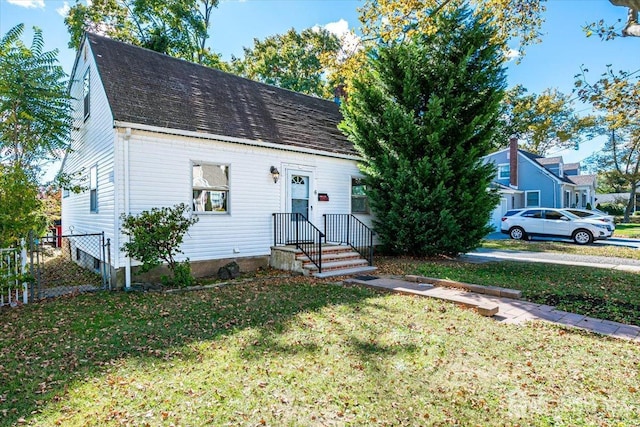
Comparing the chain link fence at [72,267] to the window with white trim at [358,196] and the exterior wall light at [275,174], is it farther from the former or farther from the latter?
the window with white trim at [358,196]

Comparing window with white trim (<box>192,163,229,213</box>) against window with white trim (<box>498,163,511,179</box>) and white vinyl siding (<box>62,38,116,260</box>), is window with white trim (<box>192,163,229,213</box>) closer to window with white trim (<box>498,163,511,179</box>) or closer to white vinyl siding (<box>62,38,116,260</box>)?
white vinyl siding (<box>62,38,116,260</box>)

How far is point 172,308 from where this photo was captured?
5.62m

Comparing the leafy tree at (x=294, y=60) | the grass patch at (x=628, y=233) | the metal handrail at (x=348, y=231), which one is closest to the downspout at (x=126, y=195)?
the metal handrail at (x=348, y=231)

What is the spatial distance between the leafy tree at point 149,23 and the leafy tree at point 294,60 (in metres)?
5.15

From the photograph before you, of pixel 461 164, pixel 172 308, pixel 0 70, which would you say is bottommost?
pixel 172 308

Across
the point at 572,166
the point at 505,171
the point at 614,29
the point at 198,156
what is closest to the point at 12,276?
the point at 198,156

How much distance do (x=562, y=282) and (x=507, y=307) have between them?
2.81 m

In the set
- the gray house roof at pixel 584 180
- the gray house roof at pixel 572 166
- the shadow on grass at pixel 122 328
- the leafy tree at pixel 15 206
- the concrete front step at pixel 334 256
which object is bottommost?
the shadow on grass at pixel 122 328

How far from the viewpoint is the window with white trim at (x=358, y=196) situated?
1138 cm

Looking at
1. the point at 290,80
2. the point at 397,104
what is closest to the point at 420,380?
the point at 397,104

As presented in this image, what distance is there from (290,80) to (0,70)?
17005mm

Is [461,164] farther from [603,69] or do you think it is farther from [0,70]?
[0,70]

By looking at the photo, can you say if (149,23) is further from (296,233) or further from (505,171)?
(505,171)

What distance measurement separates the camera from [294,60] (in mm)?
24172
